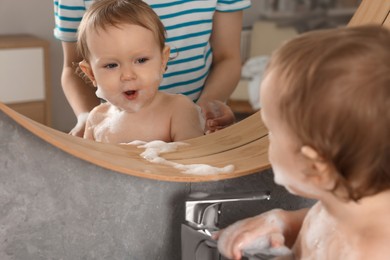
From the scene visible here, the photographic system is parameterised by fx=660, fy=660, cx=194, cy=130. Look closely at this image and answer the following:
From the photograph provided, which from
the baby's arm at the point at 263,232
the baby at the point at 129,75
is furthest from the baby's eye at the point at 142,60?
the baby's arm at the point at 263,232

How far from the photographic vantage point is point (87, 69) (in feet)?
2.43

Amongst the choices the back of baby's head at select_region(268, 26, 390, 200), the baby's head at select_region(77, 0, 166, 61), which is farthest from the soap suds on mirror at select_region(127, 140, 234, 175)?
the back of baby's head at select_region(268, 26, 390, 200)

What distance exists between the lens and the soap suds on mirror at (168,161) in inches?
28.9

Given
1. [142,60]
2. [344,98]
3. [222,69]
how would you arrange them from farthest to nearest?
[222,69]
[142,60]
[344,98]

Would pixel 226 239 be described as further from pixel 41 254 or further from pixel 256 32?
pixel 256 32

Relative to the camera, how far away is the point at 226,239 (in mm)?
657

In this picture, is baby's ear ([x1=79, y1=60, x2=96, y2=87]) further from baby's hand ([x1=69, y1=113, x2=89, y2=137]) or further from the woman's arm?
the woman's arm

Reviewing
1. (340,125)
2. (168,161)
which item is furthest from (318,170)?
(168,161)

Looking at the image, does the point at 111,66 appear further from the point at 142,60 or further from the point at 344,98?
the point at 344,98

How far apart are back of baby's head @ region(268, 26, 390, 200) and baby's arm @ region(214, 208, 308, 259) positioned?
17 centimetres

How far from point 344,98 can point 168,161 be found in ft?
1.02

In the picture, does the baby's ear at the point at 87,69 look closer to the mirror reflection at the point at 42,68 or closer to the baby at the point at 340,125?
the mirror reflection at the point at 42,68

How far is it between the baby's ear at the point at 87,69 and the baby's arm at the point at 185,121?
108mm

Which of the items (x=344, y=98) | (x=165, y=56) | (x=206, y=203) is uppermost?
(x=344, y=98)
